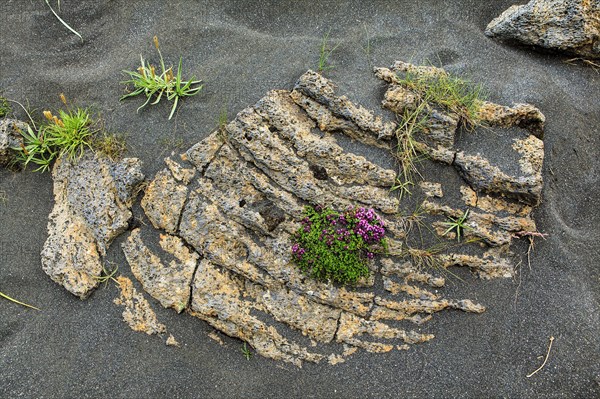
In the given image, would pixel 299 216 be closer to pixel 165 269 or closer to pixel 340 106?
pixel 340 106

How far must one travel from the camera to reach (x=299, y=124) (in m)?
4.23

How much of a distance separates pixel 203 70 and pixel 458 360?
329cm

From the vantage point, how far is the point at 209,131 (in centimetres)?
435

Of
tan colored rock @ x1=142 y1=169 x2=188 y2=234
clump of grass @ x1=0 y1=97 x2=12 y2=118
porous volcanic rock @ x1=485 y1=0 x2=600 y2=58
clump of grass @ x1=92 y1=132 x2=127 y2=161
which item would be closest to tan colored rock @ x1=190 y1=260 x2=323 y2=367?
tan colored rock @ x1=142 y1=169 x2=188 y2=234

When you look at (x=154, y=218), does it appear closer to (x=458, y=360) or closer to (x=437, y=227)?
(x=437, y=227)

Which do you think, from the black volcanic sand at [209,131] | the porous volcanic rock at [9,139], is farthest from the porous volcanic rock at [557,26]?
the porous volcanic rock at [9,139]

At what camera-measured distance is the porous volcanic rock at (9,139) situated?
447 centimetres

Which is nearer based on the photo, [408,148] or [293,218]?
[293,218]

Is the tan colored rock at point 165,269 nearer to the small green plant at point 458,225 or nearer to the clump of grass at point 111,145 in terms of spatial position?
the clump of grass at point 111,145

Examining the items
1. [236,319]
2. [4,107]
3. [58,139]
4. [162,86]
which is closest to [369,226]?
[236,319]

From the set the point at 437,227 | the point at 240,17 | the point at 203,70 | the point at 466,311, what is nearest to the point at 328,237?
the point at 437,227

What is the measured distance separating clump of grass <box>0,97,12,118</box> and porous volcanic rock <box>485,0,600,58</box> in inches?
180

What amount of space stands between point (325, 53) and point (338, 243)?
1835 mm

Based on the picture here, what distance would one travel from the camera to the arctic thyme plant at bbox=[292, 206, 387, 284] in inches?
154
